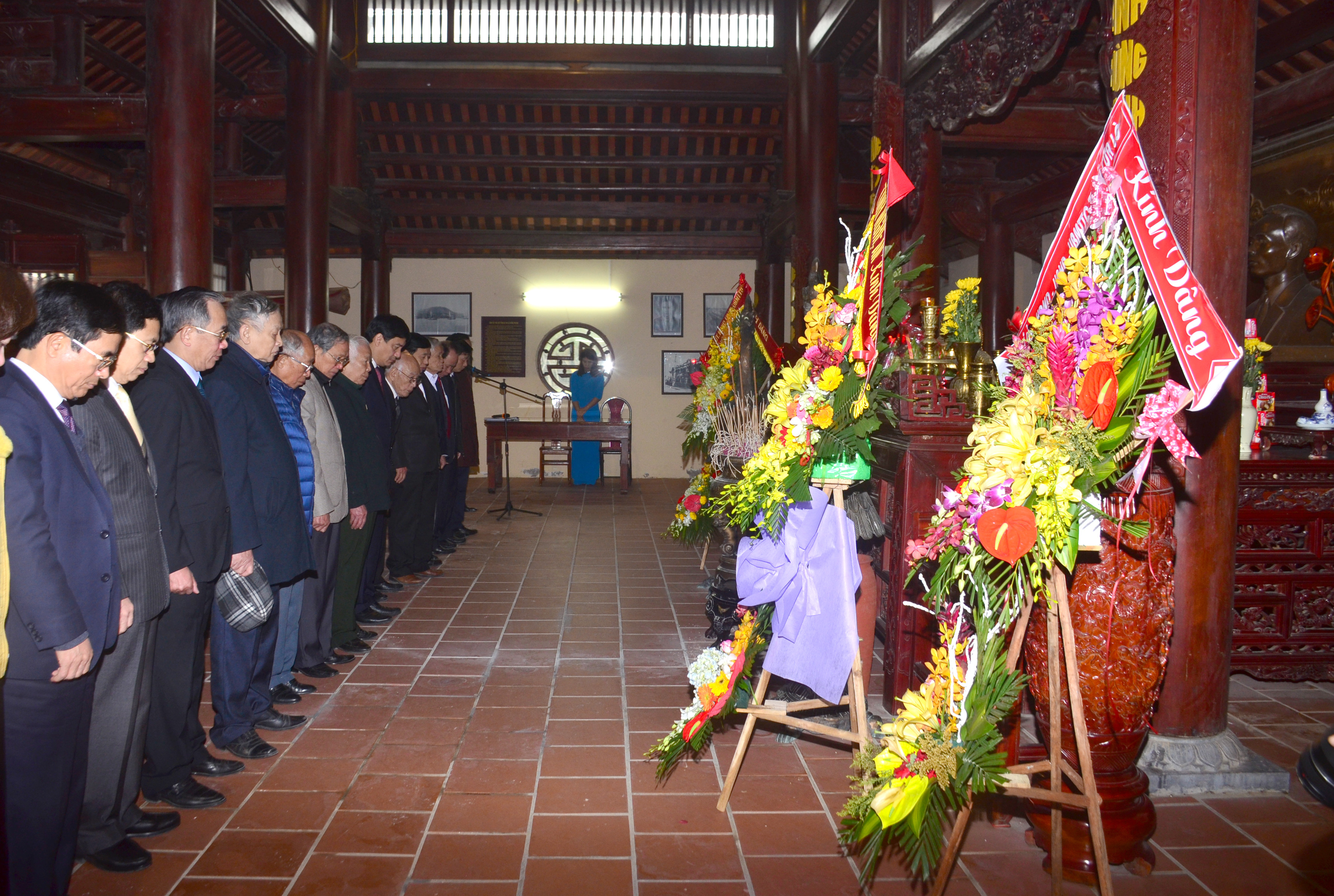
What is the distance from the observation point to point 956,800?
6.59 ft

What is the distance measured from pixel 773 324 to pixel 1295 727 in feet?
25.1

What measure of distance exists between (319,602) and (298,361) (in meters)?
1.06

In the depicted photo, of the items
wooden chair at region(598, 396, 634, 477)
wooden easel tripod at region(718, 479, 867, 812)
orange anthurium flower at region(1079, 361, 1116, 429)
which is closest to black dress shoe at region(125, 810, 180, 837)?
wooden easel tripod at region(718, 479, 867, 812)

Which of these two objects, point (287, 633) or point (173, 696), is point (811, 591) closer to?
point (173, 696)

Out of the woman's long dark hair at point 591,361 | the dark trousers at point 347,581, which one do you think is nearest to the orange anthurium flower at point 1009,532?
the dark trousers at point 347,581

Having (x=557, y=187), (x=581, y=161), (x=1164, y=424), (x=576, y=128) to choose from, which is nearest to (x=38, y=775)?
(x=1164, y=424)

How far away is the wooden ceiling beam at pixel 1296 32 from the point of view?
4371 mm

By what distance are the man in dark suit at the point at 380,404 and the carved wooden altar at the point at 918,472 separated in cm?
270

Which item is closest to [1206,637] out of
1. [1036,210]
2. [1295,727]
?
[1295,727]

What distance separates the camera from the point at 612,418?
10719mm

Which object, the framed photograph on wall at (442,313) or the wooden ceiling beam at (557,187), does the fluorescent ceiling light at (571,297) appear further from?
the wooden ceiling beam at (557,187)

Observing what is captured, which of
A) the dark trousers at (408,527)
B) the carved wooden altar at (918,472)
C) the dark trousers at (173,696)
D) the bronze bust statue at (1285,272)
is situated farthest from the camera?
the dark trousers at (408,527)

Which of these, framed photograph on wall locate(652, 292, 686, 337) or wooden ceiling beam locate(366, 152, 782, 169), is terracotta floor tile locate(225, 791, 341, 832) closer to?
wooden ceiling beam locate(366, 152, 782, 169)

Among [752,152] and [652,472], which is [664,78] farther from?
[652,472]
